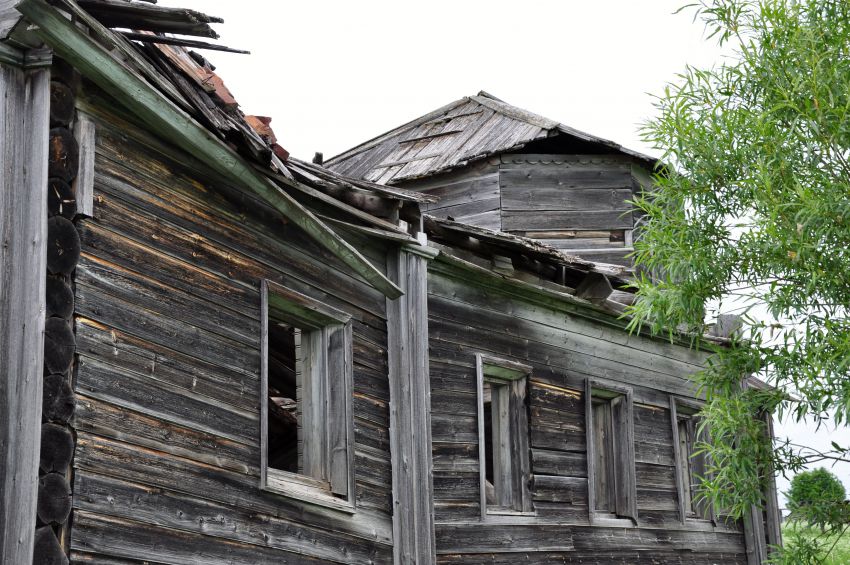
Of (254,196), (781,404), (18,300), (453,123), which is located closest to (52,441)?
(18,300)

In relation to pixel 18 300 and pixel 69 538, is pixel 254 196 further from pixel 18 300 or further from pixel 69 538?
pixel 69 538

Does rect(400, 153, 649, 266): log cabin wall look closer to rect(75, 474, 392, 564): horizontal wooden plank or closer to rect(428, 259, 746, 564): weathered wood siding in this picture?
rect(428, 259, 746, 564): weathered wood siding

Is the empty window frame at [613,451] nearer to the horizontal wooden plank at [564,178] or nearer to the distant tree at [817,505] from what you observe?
the distant tree at [817,505]

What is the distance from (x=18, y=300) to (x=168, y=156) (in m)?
1.67

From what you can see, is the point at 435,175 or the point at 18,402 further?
the point at 435,175

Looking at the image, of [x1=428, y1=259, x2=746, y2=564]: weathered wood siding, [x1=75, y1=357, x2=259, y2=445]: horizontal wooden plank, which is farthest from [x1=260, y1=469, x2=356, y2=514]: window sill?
[x1=428, y1=259, x2=746, y2=564]: weathered wood siding

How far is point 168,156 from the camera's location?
7.36 m

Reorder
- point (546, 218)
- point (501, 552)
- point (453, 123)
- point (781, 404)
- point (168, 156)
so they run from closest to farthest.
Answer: point (168, 156)
point (781, 404)
point (501, 552)
point (546, 218)
point (453, 123)

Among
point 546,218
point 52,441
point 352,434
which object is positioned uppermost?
point 546,218

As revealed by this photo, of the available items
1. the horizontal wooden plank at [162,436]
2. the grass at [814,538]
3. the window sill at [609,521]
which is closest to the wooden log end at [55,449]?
the horizontal wooden plank at [162,436]

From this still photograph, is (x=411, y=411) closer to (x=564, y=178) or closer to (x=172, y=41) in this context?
(x=172, y=41)

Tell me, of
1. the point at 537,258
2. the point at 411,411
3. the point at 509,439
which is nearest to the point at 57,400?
the point at 411,411

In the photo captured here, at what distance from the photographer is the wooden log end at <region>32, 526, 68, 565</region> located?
5824 millimetres

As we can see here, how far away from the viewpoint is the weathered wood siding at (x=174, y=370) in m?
6.45
